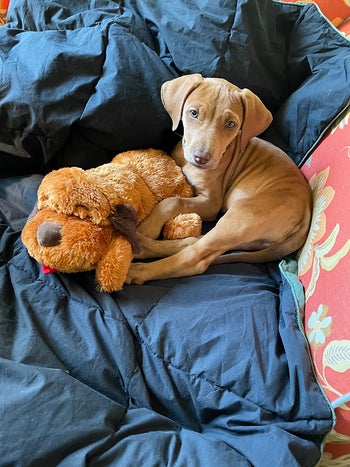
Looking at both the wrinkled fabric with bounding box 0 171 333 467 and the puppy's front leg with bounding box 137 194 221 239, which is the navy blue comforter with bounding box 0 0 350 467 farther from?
the puppy's front leg with bounding box 137 194 221 239

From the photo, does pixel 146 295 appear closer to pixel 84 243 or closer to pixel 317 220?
pixel 84 243

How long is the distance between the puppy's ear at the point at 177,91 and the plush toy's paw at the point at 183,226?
412mm

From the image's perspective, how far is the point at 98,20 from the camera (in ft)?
5.82

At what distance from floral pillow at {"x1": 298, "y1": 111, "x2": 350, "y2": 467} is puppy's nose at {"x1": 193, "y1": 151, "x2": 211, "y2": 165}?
446 millimetres

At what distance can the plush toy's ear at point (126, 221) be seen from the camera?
4.62 ft

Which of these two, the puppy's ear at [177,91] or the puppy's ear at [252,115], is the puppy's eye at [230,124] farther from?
the puppy's ear at [177,91]

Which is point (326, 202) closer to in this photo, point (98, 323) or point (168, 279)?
point (168, 279)

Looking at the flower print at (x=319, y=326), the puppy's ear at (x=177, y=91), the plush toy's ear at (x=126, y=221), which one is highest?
the puppy's ear at (x=177, y=91)

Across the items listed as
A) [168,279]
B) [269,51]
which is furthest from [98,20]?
[168,279]

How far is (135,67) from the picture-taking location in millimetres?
1691

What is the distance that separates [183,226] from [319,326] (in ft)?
2.04

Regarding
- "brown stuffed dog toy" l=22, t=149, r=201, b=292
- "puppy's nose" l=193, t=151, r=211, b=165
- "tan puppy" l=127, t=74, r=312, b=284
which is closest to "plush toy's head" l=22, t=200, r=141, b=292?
"brown stuffed dog toy" l=22, t=149, r=201, b=292

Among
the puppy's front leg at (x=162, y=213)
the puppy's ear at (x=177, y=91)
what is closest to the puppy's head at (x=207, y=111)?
the puppy's ear at (x=177, y=91)

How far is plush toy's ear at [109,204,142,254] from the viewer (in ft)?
4.62
